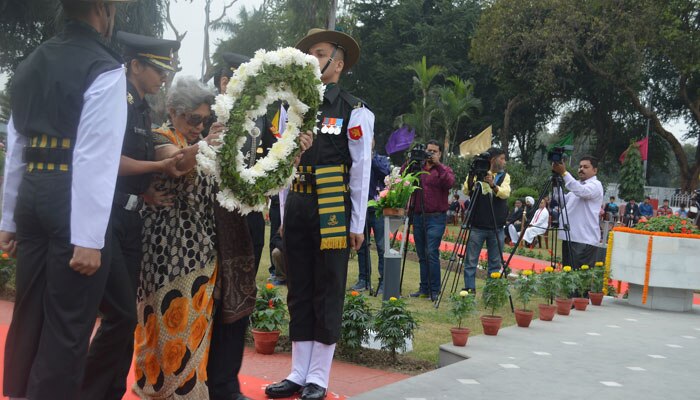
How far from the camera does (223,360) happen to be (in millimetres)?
3803

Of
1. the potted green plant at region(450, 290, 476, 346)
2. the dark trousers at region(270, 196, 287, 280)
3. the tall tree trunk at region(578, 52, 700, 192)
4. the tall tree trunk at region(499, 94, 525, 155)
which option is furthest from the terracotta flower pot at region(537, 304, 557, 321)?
the tall tree trunk at region(499, 94, 525, 155)

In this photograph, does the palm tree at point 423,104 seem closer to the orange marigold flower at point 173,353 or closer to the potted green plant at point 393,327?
the potted green plant at point 393,327

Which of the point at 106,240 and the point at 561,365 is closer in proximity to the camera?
the point at 106,240

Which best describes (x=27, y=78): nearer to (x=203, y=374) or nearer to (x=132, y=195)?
(x=132, y=195)

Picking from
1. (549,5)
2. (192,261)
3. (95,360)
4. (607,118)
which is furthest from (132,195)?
(607,118)

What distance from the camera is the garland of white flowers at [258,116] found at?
330 cm

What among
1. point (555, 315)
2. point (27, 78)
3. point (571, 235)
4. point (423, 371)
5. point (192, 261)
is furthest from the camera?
point (571, 235)

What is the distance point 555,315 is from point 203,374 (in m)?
4.87

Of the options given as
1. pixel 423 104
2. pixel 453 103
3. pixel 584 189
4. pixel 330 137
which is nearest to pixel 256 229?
pixel 330 137

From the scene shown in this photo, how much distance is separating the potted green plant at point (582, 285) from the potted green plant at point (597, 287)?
9 cm

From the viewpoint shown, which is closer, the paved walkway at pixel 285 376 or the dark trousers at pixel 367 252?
the paved walkway at pixel 285 376

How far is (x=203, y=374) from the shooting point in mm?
3594

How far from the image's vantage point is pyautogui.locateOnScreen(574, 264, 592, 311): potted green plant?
7.90 metres

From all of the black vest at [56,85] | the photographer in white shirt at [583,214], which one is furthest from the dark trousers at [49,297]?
the photographer in white shirt at [583,214]
